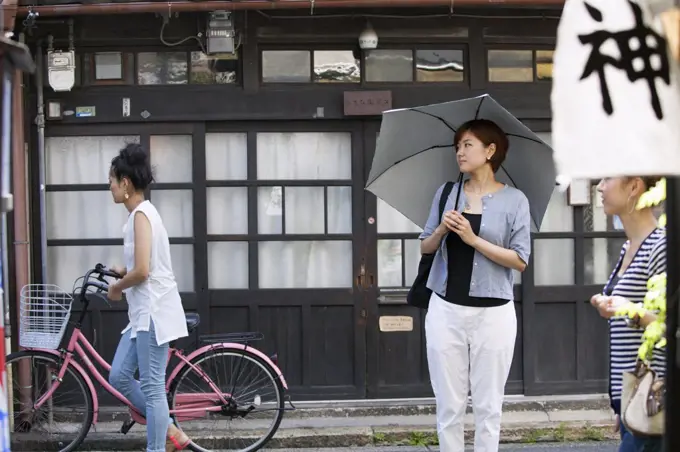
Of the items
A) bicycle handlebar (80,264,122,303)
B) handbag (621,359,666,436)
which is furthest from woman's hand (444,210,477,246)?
bicycle handlebar (80,264,122,303)

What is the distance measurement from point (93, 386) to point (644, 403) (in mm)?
3992

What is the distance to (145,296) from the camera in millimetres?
4809

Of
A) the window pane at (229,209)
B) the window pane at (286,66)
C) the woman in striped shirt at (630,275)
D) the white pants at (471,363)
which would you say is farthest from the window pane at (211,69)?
the woman in striped shirt at (630,275)

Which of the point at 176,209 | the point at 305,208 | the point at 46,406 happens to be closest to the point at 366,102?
the point at 305,208

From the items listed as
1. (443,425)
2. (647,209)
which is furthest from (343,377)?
(647,209)

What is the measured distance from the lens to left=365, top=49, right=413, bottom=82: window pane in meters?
6.71

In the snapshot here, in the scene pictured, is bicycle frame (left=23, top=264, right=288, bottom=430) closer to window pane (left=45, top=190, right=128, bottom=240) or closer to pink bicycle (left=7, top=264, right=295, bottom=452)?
pink bicycle (left=7, top=264, right=295, bottom=452)

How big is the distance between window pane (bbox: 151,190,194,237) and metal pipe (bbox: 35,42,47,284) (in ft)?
2.94

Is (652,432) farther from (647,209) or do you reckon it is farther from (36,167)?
(36,167)

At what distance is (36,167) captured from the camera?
6578 mm

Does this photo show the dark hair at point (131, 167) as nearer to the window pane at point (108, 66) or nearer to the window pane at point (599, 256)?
the window pane at point (108, 66)

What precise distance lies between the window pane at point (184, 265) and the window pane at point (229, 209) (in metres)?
0.28

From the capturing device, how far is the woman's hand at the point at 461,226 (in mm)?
4125

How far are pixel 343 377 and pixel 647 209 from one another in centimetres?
376
